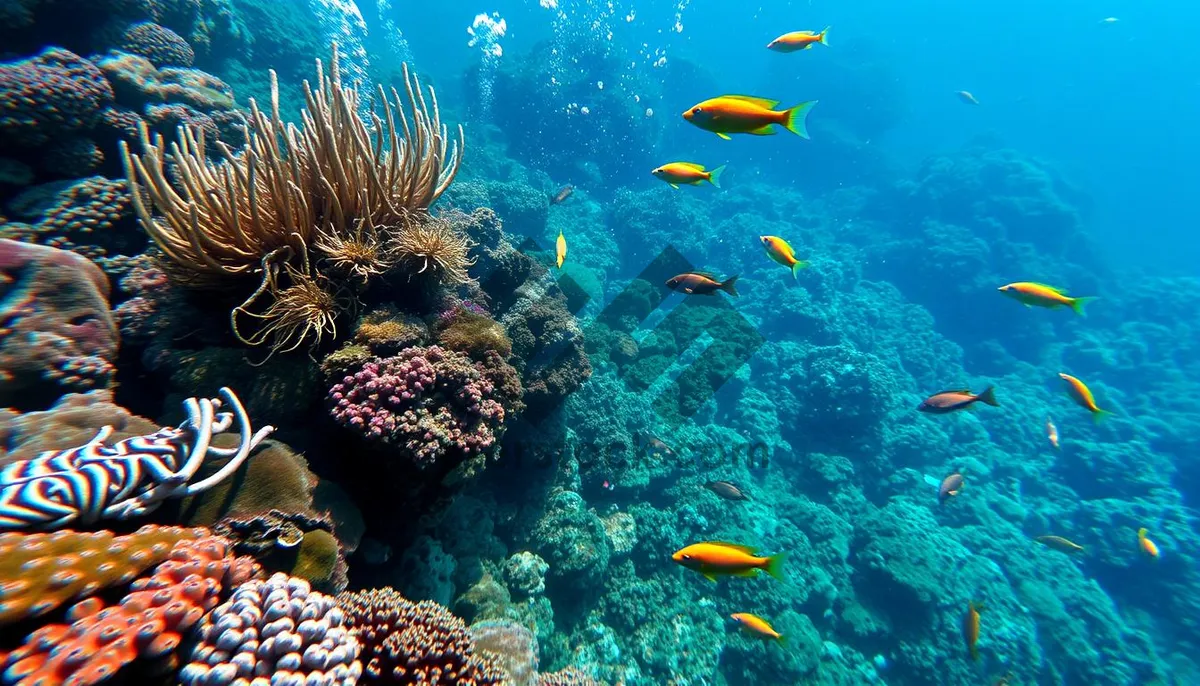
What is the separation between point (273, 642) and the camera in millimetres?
1887

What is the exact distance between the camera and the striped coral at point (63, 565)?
1.57 metres

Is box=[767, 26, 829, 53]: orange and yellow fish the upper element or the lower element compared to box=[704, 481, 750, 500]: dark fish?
upper

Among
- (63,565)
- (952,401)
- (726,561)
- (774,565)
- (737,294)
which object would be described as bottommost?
(952,401)

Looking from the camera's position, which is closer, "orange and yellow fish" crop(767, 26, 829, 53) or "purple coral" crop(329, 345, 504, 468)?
"purple coral" crop(329, 345, 504, 468)

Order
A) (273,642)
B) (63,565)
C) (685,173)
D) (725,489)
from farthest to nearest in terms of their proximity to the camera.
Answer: (725,489), (685,173), (273,642), (63,565)

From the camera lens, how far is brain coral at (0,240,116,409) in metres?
2.57

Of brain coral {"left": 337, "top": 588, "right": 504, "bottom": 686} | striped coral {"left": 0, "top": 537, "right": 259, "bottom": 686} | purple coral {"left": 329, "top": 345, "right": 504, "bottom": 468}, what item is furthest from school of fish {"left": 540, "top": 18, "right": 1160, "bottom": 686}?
striped coral {"left": 0, "top": 537, "right": 259, "bottom": 686}

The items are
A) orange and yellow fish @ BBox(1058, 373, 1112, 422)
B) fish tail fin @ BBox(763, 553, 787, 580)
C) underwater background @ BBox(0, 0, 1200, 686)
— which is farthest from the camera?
orange and yellow fish @ BBox(1058, 373, 1112, 422)

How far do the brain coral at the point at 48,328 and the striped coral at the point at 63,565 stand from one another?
1493mm

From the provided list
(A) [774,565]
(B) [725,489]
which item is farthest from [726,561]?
(B) [725,489]

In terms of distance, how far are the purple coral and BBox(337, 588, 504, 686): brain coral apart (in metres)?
0.82

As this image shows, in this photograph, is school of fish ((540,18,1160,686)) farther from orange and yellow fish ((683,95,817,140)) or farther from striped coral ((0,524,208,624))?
striped coral ((0,524,208,624))

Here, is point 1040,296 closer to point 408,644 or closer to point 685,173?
point 685,173

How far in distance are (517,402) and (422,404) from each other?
113 centimetres
